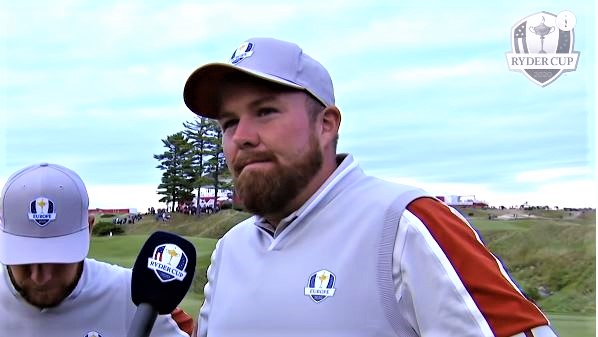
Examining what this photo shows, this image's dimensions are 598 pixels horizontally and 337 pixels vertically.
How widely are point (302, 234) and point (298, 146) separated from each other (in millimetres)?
207

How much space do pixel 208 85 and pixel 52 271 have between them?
3.49ft

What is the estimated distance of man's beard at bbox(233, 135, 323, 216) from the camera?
1.71m

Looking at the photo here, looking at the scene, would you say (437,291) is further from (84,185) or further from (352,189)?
(84,185)

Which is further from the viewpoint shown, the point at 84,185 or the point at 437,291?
the point at 84,185

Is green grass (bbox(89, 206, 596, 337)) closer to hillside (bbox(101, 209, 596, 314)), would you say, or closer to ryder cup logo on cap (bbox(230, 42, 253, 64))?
hillside (bbox(101, 209, 596, 314))

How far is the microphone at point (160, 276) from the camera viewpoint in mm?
1806

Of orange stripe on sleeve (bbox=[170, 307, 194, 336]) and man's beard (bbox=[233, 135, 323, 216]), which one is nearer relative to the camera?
man's beard (bbox=[233, 135, 323, 216])

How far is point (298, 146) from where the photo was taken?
170 cm

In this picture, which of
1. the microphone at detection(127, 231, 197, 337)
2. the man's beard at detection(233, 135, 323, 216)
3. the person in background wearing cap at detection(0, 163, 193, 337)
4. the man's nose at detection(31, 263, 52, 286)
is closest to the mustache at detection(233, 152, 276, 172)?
the man's beard at detection(233, 135, 323, 216)

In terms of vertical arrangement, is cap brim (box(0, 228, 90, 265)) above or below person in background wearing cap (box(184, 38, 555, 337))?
below

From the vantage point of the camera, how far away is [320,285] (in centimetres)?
161

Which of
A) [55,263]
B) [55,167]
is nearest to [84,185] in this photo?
[55,167]

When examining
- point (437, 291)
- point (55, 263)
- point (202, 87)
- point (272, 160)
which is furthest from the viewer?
point (55, 263)

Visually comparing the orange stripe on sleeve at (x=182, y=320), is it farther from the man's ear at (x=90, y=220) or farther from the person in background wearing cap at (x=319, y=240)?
the person in background wearing cap at (x=319, y=240)
